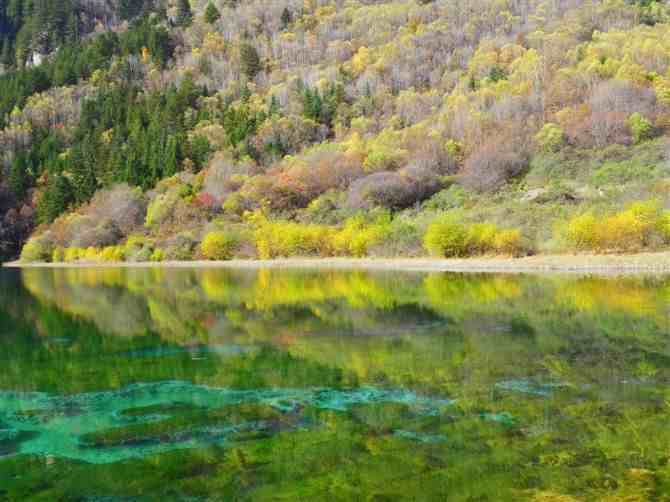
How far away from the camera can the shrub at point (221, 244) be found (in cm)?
7163

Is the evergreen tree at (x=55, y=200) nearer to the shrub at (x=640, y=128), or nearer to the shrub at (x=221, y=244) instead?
the shrub at (x=221, y=244)

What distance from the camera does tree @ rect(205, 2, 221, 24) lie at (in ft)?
560

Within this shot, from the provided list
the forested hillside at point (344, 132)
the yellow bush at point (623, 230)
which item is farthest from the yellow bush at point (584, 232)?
the forested hillside at point (344, 132)

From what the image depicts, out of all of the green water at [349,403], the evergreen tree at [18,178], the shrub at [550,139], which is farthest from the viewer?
the evergreen tree at [18,178]

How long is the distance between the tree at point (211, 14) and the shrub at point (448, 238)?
134 m

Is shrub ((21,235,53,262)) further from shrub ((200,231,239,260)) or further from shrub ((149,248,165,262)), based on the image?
shrub ((200,231,239,260))

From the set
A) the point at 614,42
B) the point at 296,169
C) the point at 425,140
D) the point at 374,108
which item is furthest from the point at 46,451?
the point at 614,42

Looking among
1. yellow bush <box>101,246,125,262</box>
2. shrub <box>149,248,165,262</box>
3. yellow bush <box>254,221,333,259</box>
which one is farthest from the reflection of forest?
yellow bush <box>101,246,125,262</box>

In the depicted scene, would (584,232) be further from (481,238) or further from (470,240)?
(470,240)

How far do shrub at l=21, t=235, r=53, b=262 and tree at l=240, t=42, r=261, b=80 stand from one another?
66802mm

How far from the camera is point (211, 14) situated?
171375mm

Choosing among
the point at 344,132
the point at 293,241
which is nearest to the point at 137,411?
the point at 293,241

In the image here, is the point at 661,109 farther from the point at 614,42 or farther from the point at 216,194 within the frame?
the point at 216,194

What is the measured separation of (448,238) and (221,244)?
1102 inches
